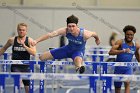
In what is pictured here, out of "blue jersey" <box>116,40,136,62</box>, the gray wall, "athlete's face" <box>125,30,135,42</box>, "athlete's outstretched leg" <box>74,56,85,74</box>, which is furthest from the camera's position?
the gray wall

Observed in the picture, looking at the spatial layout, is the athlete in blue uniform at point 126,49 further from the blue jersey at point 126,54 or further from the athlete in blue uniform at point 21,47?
the athlete in blue uniform at point 21,47

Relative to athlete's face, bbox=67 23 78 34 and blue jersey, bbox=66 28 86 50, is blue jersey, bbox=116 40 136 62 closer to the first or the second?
blue jersey, bbox=66 28 86 50

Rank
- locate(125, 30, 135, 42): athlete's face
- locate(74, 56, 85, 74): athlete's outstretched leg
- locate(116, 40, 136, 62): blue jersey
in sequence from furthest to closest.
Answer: locate(116, 40, 136, 62): blue jersey, locate(125, 30, 135, 42): athlete's face, locate(74, 56, 85, 74): athlete's outstretched leg

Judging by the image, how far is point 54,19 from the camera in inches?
613

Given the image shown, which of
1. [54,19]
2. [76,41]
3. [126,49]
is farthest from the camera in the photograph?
[54,19]

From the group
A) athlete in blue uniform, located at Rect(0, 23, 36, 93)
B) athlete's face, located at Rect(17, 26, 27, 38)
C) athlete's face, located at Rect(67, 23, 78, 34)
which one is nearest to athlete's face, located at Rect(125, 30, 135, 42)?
athlete's face, located at Rect(67, 23, 78, 34)

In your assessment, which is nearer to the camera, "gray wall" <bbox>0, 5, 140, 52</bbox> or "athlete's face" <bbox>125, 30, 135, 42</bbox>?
"athlete's face" <bbox>125, 30, 135, 42</bbox>

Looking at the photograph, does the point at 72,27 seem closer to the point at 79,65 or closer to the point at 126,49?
the point at 79,65

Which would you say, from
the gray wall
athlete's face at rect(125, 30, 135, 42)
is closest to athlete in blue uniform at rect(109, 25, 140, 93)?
athlete's face at rect(125, 30, 135, 42)

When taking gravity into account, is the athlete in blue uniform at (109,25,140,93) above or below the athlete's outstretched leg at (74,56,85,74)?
above

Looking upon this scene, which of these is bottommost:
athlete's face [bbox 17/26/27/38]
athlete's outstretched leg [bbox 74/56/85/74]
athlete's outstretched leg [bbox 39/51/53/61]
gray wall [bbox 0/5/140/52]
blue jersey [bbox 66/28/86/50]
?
athlete's outstretched leg [bbox 74/56/85/74]

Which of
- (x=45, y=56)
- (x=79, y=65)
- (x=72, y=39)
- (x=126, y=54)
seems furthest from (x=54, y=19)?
(x=79, y=65)

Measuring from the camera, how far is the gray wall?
15500mm

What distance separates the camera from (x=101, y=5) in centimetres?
1598
